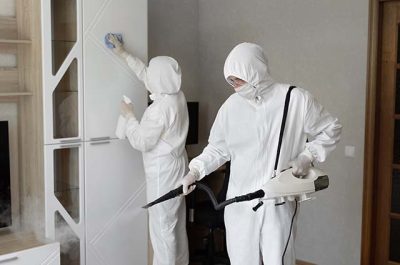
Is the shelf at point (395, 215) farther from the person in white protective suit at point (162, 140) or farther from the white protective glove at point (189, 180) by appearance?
the white protective glove at point (189, 180)

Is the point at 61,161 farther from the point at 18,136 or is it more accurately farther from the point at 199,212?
the point at 199,212

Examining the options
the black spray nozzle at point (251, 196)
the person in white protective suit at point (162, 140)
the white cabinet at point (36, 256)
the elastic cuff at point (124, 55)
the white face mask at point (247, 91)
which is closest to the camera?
the black spray nozzle at point (251, 196)

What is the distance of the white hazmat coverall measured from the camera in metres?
3.17

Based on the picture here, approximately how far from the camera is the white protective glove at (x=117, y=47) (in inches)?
128

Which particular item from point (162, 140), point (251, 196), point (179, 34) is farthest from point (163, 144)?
point (179, 34)

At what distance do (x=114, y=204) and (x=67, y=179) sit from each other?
38cm

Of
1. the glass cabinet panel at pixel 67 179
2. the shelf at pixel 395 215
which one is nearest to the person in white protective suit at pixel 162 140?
the glass cabinet panel at pixel 67 179

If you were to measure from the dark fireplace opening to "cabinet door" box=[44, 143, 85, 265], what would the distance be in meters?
0.23

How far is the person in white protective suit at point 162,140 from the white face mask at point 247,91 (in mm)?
992

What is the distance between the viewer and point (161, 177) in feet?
10.7

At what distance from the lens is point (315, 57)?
3.83m

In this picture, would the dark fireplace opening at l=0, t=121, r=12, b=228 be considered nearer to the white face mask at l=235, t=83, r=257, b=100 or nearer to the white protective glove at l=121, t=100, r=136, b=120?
the white protective glove at l=121, t=100, r=136, b=120

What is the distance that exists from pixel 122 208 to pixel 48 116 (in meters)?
0.83

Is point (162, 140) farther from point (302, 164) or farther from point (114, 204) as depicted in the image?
point (302, 164)
